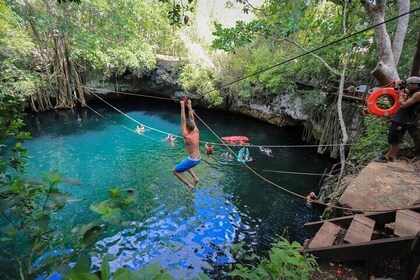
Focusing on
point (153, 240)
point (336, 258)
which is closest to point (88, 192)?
point (153, 240)

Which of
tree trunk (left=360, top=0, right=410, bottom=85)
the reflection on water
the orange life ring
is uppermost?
tree trunk (left=360, top=0, right=410, bottom=85)

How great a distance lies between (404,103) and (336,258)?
108 inches

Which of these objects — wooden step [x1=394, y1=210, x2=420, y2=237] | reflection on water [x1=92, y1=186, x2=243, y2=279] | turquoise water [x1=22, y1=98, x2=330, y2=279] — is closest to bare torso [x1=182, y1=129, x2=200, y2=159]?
turquoise water [x1=22, y1=98, x2=330, y2=279]

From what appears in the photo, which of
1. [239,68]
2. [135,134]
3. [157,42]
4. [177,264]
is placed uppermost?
[157,42]

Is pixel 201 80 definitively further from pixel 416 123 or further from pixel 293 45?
pixel 416 123

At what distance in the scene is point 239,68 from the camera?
50.9 ft

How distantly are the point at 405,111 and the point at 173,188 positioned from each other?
6.50m

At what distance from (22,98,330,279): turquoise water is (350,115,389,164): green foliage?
265 cm

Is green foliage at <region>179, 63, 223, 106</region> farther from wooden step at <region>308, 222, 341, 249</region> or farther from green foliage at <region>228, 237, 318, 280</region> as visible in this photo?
green foliage at <region>228, 237, 318, 280</region>

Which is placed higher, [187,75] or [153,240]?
[187,75]

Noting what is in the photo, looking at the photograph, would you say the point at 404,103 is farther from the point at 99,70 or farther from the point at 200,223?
the point at 99,70

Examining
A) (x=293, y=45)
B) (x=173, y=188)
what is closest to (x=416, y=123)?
(x=173, y=188)

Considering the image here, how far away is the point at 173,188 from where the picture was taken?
319 inches

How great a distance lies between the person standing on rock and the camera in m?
3.45
